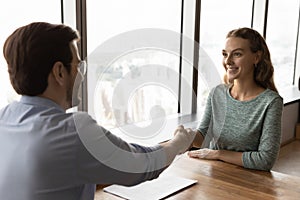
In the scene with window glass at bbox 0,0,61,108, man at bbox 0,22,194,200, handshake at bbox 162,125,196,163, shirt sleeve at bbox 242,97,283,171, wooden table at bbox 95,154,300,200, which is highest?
window glass at bbox 0,0,61,108

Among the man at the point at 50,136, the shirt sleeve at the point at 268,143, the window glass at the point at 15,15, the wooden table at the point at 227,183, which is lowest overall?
the wooden table at the point at 227,183

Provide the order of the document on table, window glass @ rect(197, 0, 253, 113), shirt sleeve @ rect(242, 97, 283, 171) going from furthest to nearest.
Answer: window glass @ rect(197, 0, 253, 113) → shirt sleeve @ rect(242, 97, 283, 171) → the document on table

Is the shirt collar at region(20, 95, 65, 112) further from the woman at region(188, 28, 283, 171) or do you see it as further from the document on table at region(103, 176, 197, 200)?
the woman at region(188, 28, 283, 171)

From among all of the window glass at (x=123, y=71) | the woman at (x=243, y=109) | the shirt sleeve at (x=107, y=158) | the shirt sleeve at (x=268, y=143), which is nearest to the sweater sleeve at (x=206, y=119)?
the woman at (x=243, y=109)

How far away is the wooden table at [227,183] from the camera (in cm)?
141

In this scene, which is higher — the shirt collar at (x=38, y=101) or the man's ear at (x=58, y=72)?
the man's ear at (x=58, y=72)

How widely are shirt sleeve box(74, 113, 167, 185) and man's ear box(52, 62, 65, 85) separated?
0.11 meters

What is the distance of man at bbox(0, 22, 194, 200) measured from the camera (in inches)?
34.2

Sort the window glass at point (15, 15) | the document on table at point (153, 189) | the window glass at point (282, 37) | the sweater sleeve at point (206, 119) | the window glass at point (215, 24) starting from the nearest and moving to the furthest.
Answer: the document on table at point (153, 189) < the window glass at point (15, 15) < the sweater sleeve at point (206, 119) < the window glass at point (215, 24) < the window glass at point (282, 37)

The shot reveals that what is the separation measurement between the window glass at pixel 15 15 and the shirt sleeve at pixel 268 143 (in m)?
1.10

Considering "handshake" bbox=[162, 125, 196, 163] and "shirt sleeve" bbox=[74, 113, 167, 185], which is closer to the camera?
"shirt sleeve" bbox=[74, 113, 167, 185]

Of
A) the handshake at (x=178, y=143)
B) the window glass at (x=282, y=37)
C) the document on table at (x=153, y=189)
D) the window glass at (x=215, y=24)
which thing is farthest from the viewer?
the window glass at (x=282, y=37)

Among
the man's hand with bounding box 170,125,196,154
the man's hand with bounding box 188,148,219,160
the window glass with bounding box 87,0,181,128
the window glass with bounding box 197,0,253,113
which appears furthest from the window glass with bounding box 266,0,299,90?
the man's hand with bounding box 170,125,196,154

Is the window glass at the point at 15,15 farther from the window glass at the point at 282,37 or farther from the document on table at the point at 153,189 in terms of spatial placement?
the window glass at the point at 282,37
